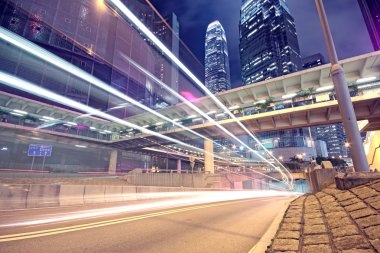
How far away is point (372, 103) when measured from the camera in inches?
869

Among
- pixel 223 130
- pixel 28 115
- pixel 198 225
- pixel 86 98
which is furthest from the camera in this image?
pixel 86 98

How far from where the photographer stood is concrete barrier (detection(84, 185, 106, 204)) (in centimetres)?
1272

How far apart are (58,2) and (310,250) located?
96843mm

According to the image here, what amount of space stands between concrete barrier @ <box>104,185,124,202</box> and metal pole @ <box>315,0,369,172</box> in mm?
14301

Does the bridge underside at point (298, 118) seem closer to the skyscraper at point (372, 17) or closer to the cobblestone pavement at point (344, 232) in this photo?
the cobblestone pavement at point (344, 232)

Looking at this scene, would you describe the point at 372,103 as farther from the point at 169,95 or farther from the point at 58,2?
the point at 169,95

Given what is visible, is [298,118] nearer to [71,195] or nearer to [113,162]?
[71,195]

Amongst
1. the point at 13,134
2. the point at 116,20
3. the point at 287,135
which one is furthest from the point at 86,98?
the point at 287,135

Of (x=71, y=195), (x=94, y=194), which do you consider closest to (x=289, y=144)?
(x=94, y=194)

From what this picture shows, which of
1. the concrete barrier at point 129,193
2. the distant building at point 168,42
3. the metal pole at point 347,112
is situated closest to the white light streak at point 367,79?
the metal pole at point 347,112

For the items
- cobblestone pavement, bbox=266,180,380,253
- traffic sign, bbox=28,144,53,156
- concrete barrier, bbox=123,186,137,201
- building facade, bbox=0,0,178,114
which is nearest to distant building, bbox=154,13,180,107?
building facade, bbox=0,0,178,114

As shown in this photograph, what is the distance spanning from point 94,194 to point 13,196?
4.22 m

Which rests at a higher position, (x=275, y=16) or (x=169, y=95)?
(x=275, y=16)

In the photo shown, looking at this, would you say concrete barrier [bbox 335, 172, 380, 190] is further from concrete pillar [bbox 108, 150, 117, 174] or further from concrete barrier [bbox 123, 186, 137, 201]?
concrete pillar [bbox 108, 150, 117, 174]
